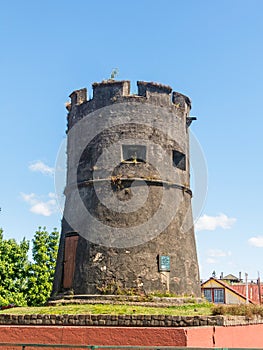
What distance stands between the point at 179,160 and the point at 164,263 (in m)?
3.84

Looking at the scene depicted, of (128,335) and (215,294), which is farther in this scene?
(215,294)

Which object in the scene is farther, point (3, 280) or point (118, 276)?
point (3, 280)

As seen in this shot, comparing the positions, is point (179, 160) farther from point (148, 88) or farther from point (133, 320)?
point (133, 320)

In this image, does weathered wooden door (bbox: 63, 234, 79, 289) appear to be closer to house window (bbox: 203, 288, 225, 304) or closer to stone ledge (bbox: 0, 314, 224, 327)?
stone ledge (bbox: 0, 314, 224, 327)

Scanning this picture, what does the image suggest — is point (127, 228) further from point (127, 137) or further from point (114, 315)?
point (114, 315)

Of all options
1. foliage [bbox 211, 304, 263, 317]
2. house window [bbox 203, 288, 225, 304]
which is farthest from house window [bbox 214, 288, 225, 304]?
foliage [bbox 211, 304, 263, 317]

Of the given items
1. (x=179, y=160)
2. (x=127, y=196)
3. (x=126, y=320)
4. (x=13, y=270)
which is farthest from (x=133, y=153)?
(x=13, y=270)

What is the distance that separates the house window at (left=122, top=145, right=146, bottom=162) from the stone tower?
1.3 inches

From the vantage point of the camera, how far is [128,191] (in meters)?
15.0

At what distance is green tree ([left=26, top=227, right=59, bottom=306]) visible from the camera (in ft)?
86.4

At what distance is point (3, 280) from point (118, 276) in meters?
13.5

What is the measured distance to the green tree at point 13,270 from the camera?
2531cm

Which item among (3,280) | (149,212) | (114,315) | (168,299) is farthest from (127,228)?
(3,280)

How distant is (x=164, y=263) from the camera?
14.6 metres
